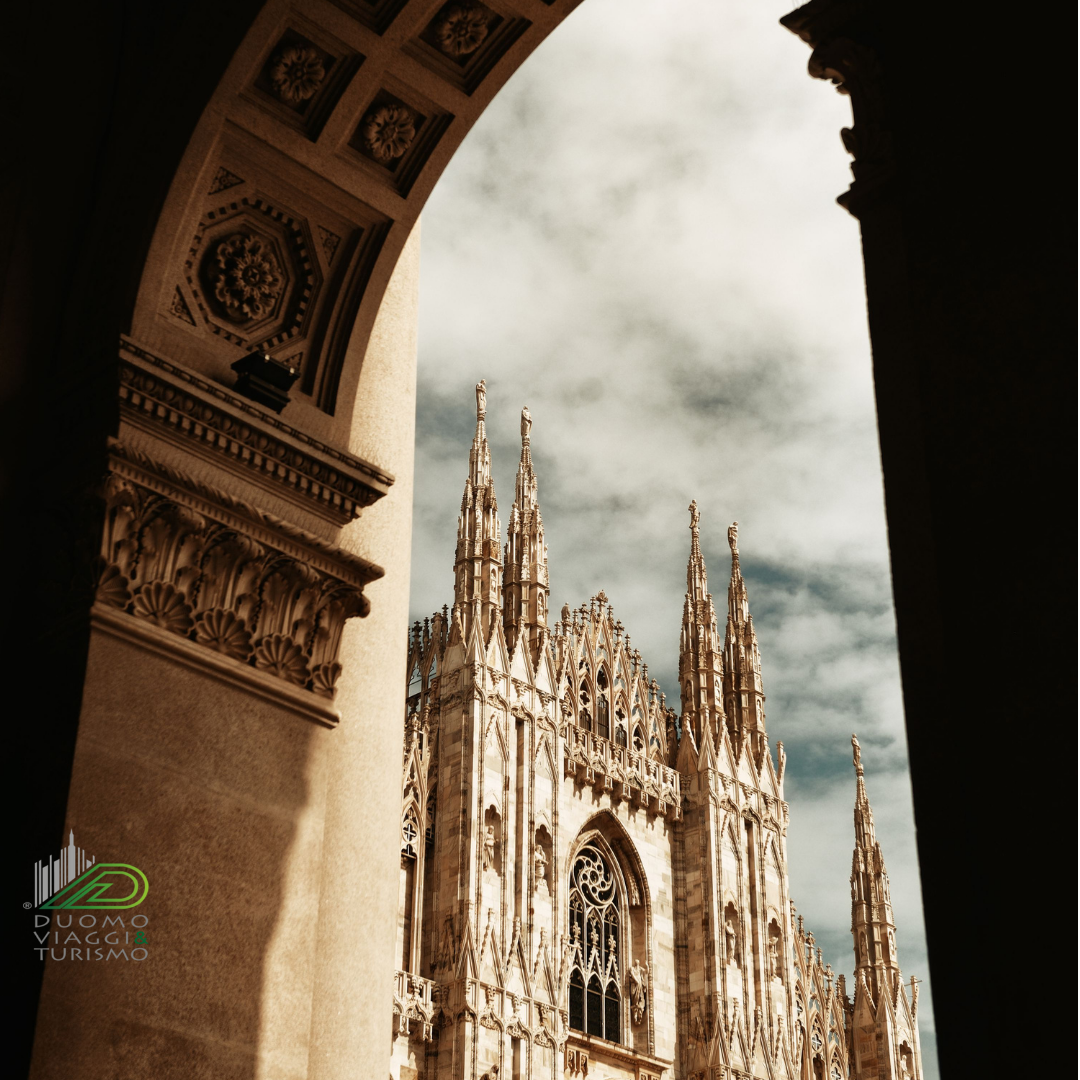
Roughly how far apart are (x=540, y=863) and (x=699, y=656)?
8661mm

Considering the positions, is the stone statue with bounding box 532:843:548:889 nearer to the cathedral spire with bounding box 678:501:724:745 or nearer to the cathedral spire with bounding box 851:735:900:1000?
the cathedral spire with bounding box 678:501:724:745

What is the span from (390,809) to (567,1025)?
23025 mm

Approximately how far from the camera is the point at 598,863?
3066 centimetres

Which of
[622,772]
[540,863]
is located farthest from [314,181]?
[622,772]

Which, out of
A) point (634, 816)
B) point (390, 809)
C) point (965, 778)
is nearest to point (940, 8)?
point (965, 778)

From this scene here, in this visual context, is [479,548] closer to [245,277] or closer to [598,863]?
[598,863]

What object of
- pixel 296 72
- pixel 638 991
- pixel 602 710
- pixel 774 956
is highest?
pixel 602 710

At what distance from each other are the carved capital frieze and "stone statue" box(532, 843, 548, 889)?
22535 mm

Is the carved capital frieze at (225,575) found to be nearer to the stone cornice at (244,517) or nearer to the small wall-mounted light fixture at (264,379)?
the stone cornice at (244,517)

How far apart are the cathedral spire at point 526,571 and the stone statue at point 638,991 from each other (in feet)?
21.2

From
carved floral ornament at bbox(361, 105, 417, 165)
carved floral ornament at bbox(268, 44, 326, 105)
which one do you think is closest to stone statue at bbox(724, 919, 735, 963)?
carved floral ornament at bbox(361, 105, 417, 165)

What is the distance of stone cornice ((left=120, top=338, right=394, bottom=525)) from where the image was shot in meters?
4.83

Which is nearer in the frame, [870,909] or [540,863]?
[540,863]

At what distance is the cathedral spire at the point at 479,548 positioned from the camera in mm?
28234
